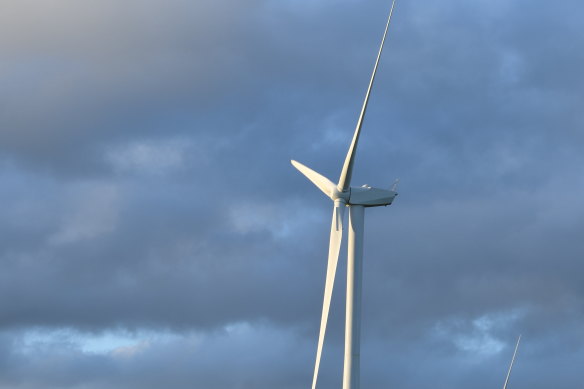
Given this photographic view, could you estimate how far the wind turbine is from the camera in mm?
113062

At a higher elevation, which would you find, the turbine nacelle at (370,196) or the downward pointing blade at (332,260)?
the turbine nacelle at (370,196)

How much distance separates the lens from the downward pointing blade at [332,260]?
112062 mm

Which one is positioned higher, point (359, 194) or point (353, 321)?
point (359, 194)

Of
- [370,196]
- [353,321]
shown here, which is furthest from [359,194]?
[353,321]

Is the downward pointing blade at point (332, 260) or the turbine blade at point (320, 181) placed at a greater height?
the turbine blade at point (320, 181)

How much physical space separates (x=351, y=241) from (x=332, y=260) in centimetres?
211

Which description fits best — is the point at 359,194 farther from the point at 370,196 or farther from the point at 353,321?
the point at 353,321

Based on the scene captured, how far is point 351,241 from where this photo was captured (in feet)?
381

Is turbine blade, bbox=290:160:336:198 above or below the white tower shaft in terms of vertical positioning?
above

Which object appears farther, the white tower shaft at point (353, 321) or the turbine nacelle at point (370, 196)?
the turbine nacelle at point (370, 196)

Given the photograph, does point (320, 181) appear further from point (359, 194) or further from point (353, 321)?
point (353, 321)

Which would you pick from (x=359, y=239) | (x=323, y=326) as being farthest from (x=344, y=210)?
(x=323, y=326)

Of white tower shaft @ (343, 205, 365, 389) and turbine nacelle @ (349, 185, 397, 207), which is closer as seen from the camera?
white tower shaft @ (343, 205, 365, 389)

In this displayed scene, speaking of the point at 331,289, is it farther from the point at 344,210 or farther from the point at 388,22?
the point at 388,22
